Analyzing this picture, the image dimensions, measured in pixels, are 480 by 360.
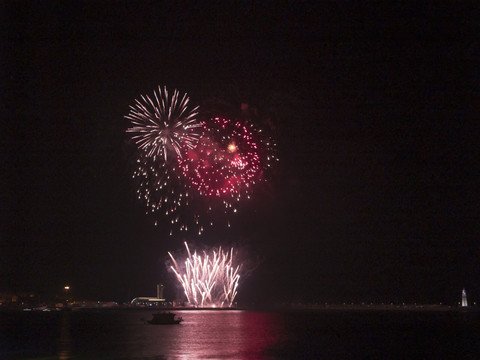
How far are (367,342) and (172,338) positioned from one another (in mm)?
15906

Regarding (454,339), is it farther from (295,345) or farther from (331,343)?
(295,345)

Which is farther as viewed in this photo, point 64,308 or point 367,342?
point 64,308

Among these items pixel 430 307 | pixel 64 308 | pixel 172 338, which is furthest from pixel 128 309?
pixel 172 338

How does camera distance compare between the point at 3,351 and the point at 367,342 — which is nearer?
the point at 3,351

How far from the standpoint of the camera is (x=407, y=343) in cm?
4831

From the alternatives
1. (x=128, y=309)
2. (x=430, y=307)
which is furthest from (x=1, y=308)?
(x=430, y=307)

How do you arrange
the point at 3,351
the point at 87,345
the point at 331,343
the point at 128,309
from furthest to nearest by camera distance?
the point at 128,309
the point at 331,343
the point at 87,345
the point at 3,351

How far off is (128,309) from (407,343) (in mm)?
114385

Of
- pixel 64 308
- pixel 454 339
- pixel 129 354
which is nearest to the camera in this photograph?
pixel 129 354

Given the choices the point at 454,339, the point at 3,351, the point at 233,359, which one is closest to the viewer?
the point at 233,359

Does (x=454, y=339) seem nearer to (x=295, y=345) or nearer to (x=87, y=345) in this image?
(x=295, y=345)

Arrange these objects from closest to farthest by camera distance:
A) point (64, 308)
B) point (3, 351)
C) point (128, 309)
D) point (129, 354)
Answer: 1. point (129, 354)
2. point (3, 351)
3. point (128, 309)
4. point (64, 308)

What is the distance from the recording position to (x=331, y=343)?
1834 inches

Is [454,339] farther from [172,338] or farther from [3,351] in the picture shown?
[3,351]
